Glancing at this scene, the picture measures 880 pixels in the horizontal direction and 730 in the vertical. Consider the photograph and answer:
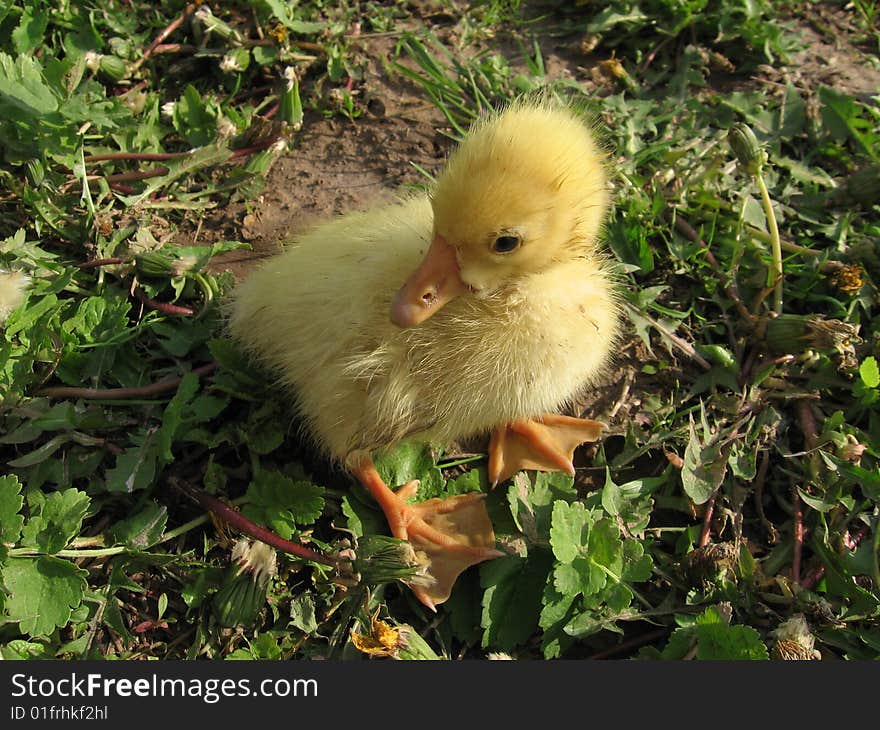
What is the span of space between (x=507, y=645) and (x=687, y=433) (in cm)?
91

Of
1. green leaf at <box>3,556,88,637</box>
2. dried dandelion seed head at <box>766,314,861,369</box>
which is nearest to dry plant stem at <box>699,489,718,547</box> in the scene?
dried dandelion seed head at <box>766,314,861,369</box>

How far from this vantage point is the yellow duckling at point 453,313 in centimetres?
175

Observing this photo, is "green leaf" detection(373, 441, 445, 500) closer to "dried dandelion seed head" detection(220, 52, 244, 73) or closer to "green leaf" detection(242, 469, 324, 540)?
"green leaf" detection(242, 469, 324, 540)

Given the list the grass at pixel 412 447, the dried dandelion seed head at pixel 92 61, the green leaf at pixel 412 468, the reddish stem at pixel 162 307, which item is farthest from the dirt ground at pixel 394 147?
the dried dandelion seed head at pixel 92 61

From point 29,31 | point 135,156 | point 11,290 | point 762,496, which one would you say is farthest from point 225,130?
point 762,496

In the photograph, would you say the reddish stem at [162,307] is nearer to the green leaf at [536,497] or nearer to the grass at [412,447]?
the grass at [412,447]

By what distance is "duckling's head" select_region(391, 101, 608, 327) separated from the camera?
1.71 meters

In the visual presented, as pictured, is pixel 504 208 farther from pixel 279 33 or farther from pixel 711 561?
pixel 279 33

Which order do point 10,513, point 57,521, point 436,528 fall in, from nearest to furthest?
→ point 10,513 → point 57,521 → point 436,528

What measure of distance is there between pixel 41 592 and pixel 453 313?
1.23 m

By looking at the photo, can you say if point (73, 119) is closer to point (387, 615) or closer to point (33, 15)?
point (33, 15)

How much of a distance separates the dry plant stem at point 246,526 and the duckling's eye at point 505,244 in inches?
36.3

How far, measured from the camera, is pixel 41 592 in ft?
6.06

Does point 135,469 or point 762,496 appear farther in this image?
point 762,496
